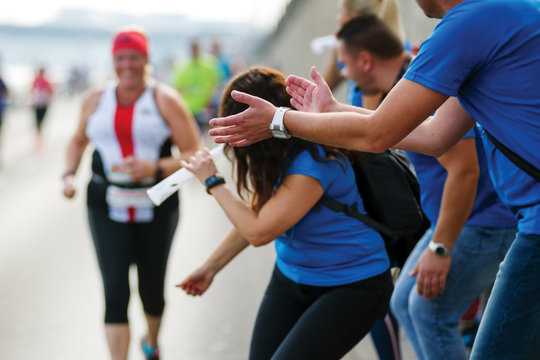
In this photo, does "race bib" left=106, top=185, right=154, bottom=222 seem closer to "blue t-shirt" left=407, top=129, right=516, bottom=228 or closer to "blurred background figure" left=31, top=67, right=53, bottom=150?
"blue t-shirt" left=407, top=129, right=516, bottom=228

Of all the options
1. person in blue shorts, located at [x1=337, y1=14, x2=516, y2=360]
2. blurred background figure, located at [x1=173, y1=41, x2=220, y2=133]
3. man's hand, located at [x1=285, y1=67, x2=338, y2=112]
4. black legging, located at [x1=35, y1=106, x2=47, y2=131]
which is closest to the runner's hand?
person in blue shorts, located at [x1=337, y1=14, x2=516, y2=360]

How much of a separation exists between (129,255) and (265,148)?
1625 mm

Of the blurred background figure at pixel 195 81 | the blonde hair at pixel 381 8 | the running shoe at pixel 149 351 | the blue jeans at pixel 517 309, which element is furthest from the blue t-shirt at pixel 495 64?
the blurred background figure at pixel 195 81

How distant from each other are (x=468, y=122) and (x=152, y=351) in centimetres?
266

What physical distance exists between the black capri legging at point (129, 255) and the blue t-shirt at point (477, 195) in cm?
172

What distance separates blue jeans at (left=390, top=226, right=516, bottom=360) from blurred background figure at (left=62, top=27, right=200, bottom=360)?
174cm

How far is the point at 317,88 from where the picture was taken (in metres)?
2.13

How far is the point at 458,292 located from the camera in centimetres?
284

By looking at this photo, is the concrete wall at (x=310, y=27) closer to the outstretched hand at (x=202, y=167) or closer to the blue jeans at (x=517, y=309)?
the outstretched hand at (x=202, y=167)

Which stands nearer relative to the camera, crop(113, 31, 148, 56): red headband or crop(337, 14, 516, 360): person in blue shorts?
crop(337, 14, 516, 360): person in blue shorts

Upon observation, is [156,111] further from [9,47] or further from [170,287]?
[9,47]

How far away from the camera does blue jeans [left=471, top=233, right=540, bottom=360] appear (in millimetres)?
1919

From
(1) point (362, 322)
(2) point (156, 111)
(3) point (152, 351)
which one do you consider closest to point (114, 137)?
(2) point (156, 111)

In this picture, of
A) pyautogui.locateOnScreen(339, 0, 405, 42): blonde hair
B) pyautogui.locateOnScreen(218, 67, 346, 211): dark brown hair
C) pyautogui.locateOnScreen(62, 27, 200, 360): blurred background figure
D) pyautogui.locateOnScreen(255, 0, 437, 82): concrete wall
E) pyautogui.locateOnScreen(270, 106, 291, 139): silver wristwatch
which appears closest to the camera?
pyautogui.locateOnScreen(270, 106, 291, 139): silver wristwatch
